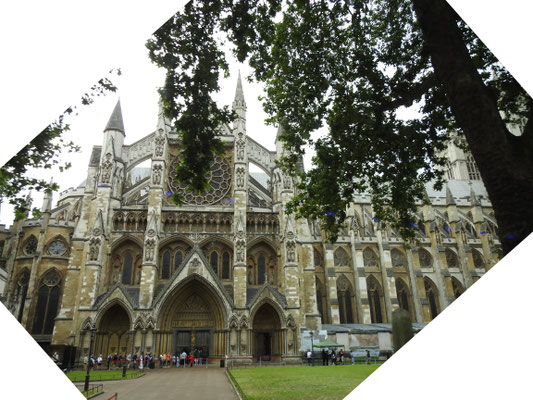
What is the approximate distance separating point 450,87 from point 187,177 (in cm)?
500

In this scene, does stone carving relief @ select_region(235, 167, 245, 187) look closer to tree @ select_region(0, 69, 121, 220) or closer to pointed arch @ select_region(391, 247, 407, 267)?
tree @ select_region(0, 69, 121, 220)

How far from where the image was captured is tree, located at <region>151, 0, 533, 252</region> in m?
5.59

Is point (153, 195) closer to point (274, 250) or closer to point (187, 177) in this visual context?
point (274, 250)

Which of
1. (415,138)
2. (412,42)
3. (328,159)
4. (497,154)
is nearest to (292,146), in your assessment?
(328,159)

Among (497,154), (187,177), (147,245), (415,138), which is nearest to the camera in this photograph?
(497,154)

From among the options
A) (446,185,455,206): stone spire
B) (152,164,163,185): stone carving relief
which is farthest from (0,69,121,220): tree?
(446,185,455,206): stone spire

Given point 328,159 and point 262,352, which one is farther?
point 262,352

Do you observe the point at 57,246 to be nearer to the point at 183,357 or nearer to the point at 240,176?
the point at 183,357

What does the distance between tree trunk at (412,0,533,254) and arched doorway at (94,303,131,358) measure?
21.1m

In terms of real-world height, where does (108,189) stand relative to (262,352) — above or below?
above

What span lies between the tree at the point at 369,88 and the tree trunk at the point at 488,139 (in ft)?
0.05

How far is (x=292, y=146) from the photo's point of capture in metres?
9.51

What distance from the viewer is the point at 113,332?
2145 centimetres

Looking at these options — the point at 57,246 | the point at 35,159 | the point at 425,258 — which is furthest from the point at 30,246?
the point at 425,258
